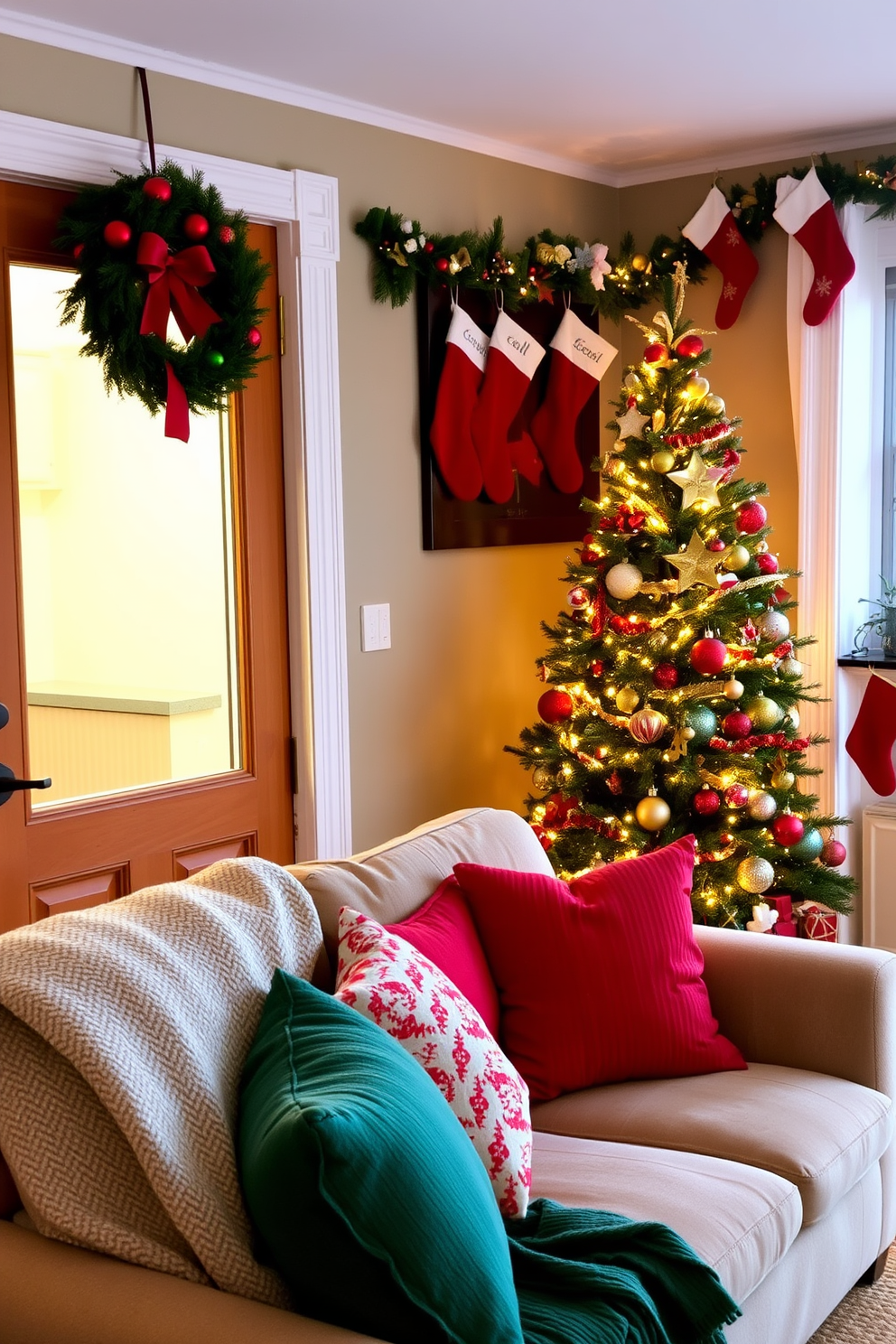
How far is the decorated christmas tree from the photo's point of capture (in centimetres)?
350

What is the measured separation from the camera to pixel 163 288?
2891 millimetres

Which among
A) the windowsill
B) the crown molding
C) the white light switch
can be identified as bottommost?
the windowsill

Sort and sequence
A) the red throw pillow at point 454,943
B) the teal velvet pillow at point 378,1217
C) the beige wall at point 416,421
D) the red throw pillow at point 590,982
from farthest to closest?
the beige wall at point 416,421, the red throw pillow at point 590,982, the red throw pillow at point 454,943, the teal velvet pillow at point 378,1217

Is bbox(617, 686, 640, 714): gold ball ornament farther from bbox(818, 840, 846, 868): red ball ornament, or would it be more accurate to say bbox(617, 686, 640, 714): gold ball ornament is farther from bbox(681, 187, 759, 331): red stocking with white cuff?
bbox(681, 187, 759, 331): red stocking with white cuff

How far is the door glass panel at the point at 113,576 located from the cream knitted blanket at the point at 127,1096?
1.43 m

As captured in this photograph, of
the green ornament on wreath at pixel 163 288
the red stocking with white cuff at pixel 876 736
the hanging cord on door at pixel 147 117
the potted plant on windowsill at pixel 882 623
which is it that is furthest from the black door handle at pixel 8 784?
the potted plant on windowsill at pixel 882 623

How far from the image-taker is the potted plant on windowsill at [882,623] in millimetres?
4172

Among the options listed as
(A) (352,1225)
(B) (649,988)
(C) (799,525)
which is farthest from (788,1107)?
(C) (799,525)

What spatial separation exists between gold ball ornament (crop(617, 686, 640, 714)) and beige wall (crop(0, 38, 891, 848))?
628mm

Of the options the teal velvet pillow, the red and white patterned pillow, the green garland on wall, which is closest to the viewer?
the teal velvet pillow

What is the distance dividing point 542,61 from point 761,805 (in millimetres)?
1885

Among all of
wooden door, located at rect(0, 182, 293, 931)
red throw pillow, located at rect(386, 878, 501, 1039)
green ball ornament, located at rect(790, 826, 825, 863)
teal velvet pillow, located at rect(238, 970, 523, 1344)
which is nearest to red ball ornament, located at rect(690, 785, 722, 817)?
green ball ornament, located at rect(790, 826, 825, 863)

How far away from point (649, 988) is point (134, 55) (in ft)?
7.50

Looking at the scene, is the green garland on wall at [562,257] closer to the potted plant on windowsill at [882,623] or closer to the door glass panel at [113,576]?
the door glass panel at [113,576]
